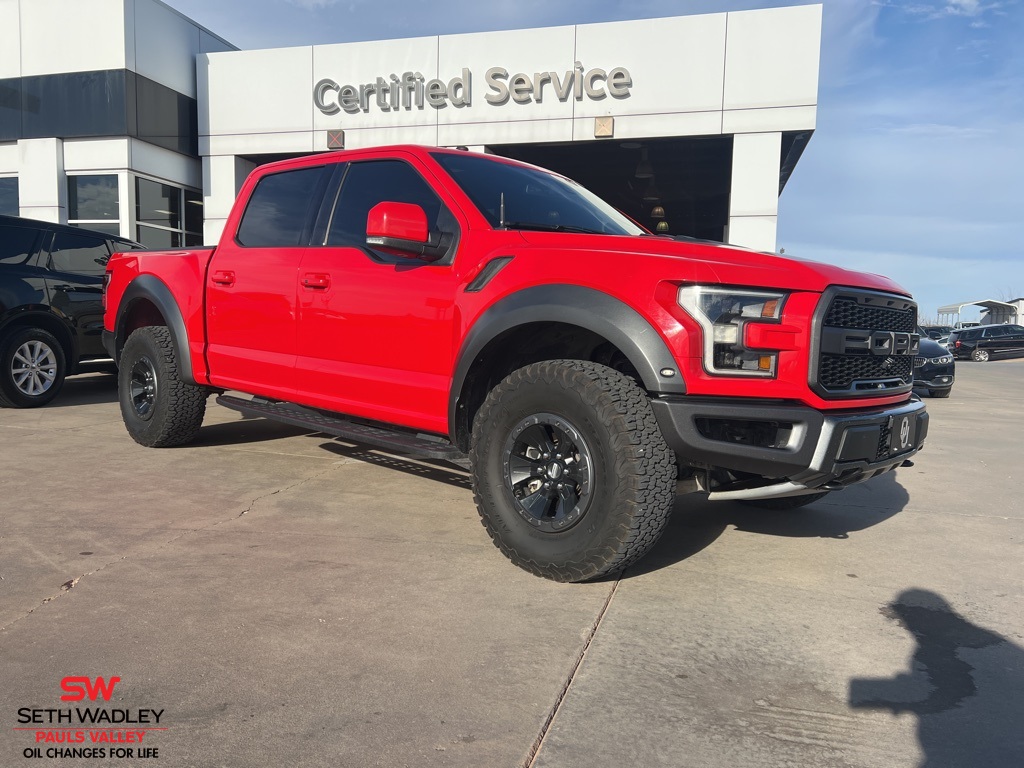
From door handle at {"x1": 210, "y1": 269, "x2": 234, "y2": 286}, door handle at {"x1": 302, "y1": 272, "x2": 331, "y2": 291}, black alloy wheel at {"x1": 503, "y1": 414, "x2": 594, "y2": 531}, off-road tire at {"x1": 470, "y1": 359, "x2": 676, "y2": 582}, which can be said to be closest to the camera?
off-road tire at {"x1": 470, "y1": 359, "x2": 676, "y2": 582}

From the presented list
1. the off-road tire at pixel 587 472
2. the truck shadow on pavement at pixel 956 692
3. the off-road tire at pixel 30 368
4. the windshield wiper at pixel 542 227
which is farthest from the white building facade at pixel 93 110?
the truck shadow on pavement at pixel 956 692

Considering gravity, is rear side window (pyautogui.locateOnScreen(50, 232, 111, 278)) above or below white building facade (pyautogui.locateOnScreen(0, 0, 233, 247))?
below

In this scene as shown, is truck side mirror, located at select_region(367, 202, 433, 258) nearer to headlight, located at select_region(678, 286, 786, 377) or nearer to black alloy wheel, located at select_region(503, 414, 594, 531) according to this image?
black alloy wheel, located at select_region(503, 414, 594, 531)

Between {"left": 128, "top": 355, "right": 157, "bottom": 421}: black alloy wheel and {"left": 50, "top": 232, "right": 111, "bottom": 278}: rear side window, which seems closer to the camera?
{"left": 128, "top": 355, "right": 157, "bottom": 421}: black alloy wheel

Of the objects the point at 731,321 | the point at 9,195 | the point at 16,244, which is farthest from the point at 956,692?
the point at 9,195

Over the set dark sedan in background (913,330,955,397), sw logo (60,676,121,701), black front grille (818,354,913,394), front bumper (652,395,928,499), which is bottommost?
sw logo (60,676,121,701)

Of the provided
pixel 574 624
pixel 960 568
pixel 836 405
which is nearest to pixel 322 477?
pixel 574 624

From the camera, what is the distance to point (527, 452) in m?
3.33

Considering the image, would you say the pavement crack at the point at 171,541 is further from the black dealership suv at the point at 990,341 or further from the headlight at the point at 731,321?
the black dealership suv at the point at 990,341

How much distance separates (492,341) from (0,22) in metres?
16.9

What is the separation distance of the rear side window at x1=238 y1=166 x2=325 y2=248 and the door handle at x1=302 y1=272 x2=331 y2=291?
14.6 inches

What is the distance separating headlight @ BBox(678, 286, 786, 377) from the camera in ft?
9.41

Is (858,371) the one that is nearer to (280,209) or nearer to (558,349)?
(558,349)

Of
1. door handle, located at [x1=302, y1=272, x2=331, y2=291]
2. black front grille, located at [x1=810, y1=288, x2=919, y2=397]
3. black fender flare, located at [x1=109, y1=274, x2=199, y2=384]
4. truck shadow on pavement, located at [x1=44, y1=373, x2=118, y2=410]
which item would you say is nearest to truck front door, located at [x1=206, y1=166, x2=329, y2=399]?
door handle, located at [x1=302, y1=272, x2=331, y2=291]
